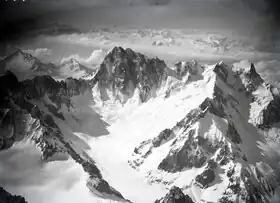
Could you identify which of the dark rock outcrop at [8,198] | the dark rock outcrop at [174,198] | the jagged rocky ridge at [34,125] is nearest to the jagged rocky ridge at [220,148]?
the jagged rocky ridge at [34,125]

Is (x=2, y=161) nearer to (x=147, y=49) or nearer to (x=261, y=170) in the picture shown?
(x=147, y=49)

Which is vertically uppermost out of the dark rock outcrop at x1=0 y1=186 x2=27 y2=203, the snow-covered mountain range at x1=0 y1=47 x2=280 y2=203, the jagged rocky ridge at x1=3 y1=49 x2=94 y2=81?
the jagged rocky ridge at x1=3 y1=49 x2=94 y2=81

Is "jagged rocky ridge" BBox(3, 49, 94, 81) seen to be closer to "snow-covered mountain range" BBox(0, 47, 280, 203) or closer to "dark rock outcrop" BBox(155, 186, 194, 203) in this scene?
"snow-covered mountain range" BBox(0, 47, 280, 203)

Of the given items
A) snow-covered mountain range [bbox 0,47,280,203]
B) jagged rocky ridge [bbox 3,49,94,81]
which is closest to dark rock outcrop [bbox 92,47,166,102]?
snow-covered mountain range [bbox 0,47,280,203]

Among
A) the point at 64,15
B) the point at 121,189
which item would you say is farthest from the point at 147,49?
the point at 64,15

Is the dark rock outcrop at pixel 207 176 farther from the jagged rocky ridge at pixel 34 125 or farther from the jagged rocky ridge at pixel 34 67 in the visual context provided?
the jagged rocky ridge at pixel 34 67

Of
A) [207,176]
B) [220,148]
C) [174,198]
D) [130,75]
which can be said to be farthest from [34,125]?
[130,75]
